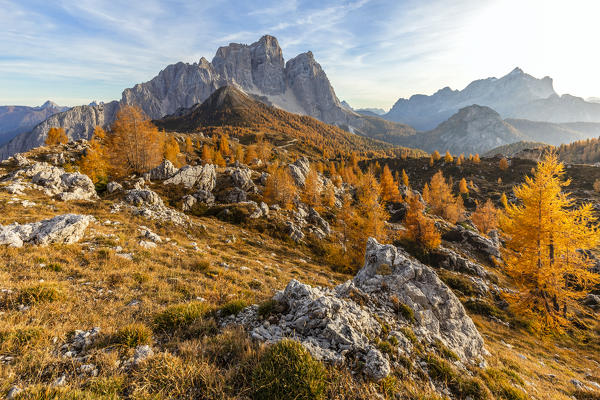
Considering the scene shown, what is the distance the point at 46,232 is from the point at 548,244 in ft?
121

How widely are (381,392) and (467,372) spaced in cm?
453

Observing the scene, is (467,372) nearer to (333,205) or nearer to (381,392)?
(381,392)

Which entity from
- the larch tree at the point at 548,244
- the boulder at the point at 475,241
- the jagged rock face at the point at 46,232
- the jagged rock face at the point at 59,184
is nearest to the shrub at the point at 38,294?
the jagged rock face at the point at 46,232

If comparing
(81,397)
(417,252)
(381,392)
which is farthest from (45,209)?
(417,252)

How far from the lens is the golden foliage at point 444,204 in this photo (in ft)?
225

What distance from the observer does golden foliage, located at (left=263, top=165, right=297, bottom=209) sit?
52.1 m

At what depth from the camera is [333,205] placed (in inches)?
2611

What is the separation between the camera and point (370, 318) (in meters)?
8.55

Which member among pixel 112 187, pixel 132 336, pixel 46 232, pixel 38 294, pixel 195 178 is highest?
pixel 195 178

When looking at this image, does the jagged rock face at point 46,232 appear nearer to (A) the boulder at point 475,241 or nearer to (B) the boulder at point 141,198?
(B) the boulder at point 141,198

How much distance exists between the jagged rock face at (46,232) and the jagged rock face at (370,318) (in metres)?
13.1

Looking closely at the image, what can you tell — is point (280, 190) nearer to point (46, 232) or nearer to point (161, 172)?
point (161, 172)

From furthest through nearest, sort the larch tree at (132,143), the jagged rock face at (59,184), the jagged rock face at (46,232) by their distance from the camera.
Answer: the larch tree at (132,143), the jagged rock face at (59,184), the jagged rock face at (46,232)

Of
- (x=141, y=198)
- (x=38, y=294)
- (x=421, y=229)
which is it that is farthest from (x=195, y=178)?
(x=421, y=229)
